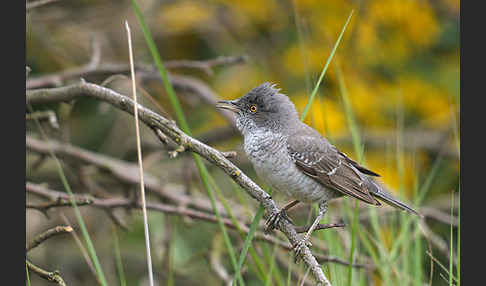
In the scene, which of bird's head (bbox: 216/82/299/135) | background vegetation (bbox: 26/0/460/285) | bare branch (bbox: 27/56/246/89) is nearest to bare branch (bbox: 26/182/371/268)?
bird's head (bbox: 216/82/299/135)

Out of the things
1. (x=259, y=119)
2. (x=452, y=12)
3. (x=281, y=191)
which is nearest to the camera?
(x=281, y=191)

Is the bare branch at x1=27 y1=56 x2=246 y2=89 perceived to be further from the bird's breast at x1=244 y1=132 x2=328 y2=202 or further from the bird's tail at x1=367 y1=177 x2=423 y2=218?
the bird's tail at x1=367 y1=177 x2=423 y2=218

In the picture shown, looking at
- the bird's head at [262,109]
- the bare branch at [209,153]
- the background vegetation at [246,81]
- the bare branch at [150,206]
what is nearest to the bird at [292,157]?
the bird's head at [262,109]

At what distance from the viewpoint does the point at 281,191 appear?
316cm

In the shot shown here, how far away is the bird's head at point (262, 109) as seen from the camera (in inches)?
134

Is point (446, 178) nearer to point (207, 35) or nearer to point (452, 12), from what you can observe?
point (452, 12)

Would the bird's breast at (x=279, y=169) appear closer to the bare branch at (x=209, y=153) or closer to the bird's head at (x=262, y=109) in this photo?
the bird's head at (x=262, y=109)

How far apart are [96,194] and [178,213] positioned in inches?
33.2

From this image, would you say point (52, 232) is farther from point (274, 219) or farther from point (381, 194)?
point (381, 194)

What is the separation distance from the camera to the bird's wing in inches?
129

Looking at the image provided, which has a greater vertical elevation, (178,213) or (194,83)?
(194,83)

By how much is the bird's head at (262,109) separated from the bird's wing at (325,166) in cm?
15

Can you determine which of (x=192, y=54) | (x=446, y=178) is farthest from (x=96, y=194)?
(x=446, y=178)

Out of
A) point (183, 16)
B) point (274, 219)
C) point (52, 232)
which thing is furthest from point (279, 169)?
point (183, 16)
